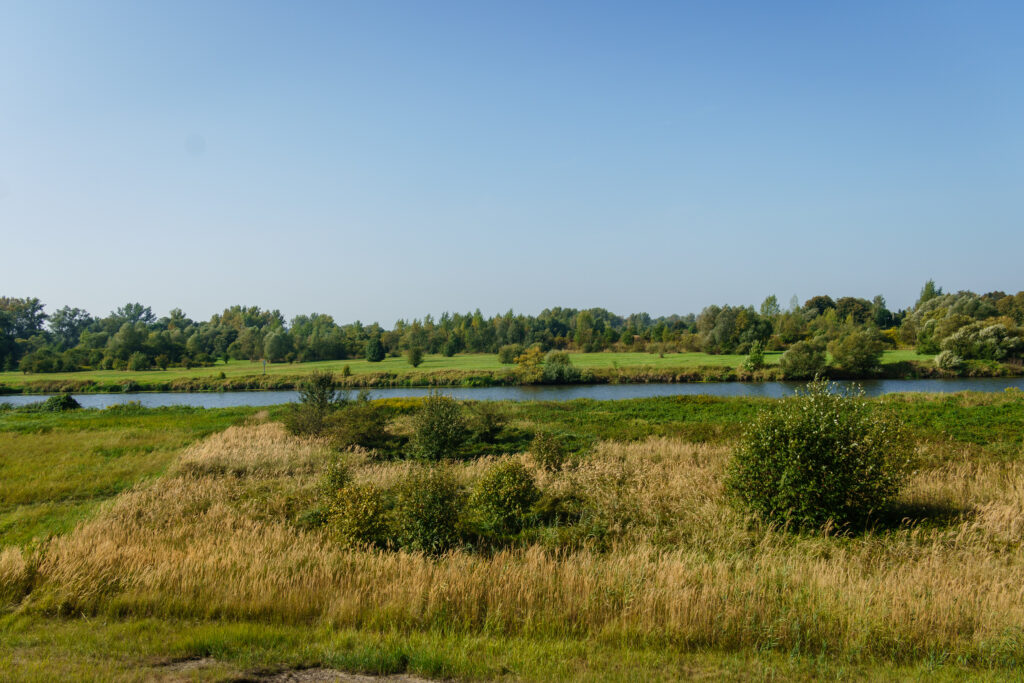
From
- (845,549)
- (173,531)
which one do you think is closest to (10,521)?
(173,531)

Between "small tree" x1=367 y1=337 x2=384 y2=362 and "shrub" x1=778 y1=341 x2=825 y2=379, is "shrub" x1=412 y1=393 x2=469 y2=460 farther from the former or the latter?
"small tree" x1=367 y1=337 x2=384 y2=362

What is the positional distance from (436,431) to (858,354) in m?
56.1

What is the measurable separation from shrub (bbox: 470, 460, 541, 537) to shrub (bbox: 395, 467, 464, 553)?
33.8 inches

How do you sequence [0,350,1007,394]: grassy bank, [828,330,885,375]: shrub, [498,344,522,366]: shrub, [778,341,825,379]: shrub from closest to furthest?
1. [778,341,825,379]: shrub
2. [828,330,885,375]: shrub
3. [0,350,1007,394]: grassy bank
4. [498,344,522,366]: shrub

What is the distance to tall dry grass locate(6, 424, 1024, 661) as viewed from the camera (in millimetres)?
5992

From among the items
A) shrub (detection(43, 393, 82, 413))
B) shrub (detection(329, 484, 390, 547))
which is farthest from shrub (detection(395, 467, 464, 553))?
shrub (detection(43, 393, 82, 413))

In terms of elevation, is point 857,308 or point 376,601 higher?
point 857,308

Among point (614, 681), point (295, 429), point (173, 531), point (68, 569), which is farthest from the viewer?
point (295, 429)

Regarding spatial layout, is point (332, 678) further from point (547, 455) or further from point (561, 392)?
point (561, 392)

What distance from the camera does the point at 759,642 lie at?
5.88 metres

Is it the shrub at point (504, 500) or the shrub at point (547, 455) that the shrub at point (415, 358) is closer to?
the shrub at point (547, 455)

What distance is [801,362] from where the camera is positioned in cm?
5753

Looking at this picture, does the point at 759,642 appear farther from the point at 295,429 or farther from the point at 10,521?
the point at 295,429

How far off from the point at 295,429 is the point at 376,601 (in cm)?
1681
